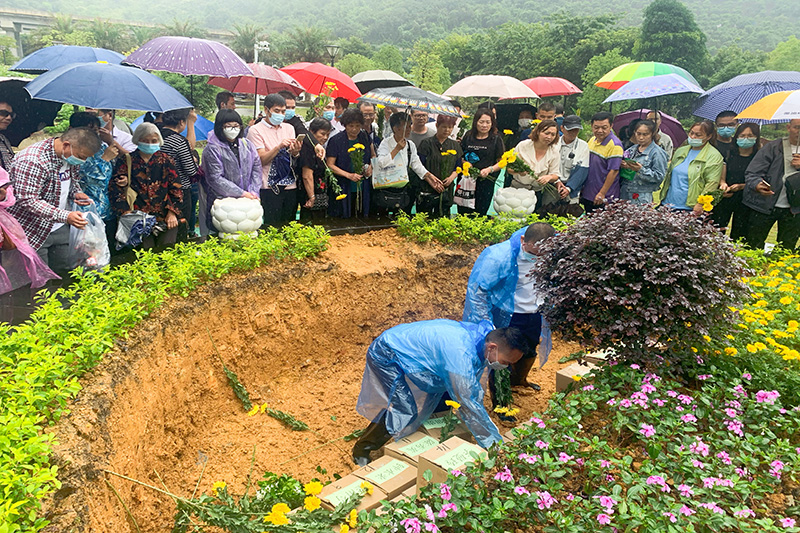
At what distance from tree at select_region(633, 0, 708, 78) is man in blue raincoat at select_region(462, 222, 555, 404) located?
1920 inches

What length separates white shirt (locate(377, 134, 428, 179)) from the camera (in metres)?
7.40

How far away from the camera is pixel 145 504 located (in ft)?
12.5

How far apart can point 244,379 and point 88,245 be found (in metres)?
1.89

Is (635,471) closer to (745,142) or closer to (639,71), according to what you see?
(745,142)

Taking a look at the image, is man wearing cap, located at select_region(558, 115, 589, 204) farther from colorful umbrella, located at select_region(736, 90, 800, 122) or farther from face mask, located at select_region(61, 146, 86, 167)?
face mask, located at select_region(61, 146, 86, 167)

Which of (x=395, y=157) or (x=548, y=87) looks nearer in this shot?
(x=395, y=157)

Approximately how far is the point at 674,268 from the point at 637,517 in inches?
76.4

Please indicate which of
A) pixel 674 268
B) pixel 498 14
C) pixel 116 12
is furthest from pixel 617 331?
pixel 116 12

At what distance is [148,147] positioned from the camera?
5.91 m

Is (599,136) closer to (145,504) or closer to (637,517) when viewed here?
(637,517)

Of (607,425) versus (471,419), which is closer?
(607,425)

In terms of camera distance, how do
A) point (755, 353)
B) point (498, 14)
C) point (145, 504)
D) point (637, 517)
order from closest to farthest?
point (637, 517) → point (145, 504) → point (755, 353) → point (498, 14)

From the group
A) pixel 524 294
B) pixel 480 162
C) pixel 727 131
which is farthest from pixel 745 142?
pixel 524 294

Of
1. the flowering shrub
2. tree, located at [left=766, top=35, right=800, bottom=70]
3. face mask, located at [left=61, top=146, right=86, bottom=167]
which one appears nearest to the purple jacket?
face mask, located at [left=61, top=146, right=86, bottom=167]
